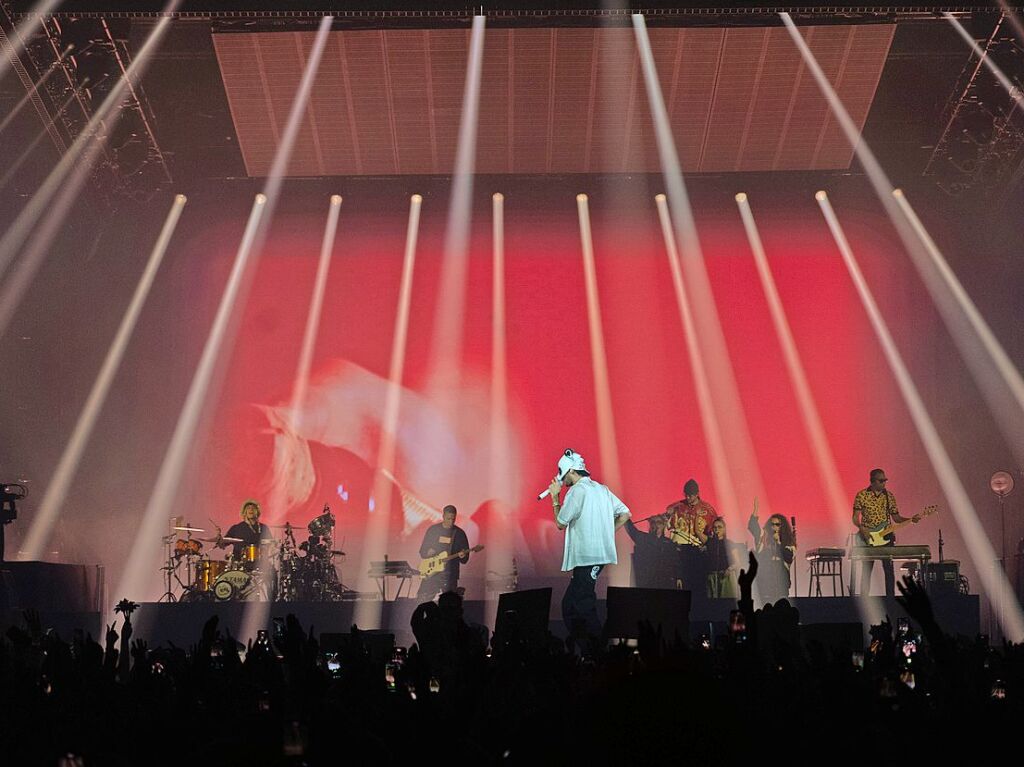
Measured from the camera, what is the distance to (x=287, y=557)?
1160 cm

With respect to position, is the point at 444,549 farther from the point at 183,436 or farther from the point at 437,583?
the point at 183,436

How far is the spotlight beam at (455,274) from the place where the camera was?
13.2 m

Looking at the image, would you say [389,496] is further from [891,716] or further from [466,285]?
[891,716]

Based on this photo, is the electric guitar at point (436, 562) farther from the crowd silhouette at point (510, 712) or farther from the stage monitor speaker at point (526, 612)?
the crowd silhouette at point (510, 712)

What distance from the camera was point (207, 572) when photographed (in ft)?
35.8

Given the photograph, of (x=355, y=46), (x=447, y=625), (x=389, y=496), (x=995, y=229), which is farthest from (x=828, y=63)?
(x=447, y=625)

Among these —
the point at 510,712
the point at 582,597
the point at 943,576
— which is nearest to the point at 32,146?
the point at 582,597

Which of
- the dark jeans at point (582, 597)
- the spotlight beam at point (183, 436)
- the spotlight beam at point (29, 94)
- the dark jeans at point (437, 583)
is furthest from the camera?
the spotlight beam at point (183, 436)

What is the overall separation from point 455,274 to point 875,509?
18.3 ft

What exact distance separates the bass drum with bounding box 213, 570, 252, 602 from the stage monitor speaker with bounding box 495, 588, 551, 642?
6.23 meters

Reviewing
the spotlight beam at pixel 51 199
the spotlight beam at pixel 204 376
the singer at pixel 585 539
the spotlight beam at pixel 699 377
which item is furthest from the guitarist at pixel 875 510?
the spotlight beam at pixel 51 199

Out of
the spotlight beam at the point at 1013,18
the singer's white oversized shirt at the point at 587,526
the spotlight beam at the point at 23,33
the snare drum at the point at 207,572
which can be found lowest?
the singer's white oversized shirt at the point at 587,526

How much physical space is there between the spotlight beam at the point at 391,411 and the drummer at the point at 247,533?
152cm

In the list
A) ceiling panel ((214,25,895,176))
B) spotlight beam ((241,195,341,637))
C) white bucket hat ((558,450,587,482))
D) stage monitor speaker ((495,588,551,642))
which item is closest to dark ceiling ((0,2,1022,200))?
ceiling panel ((214,25,895,176))
